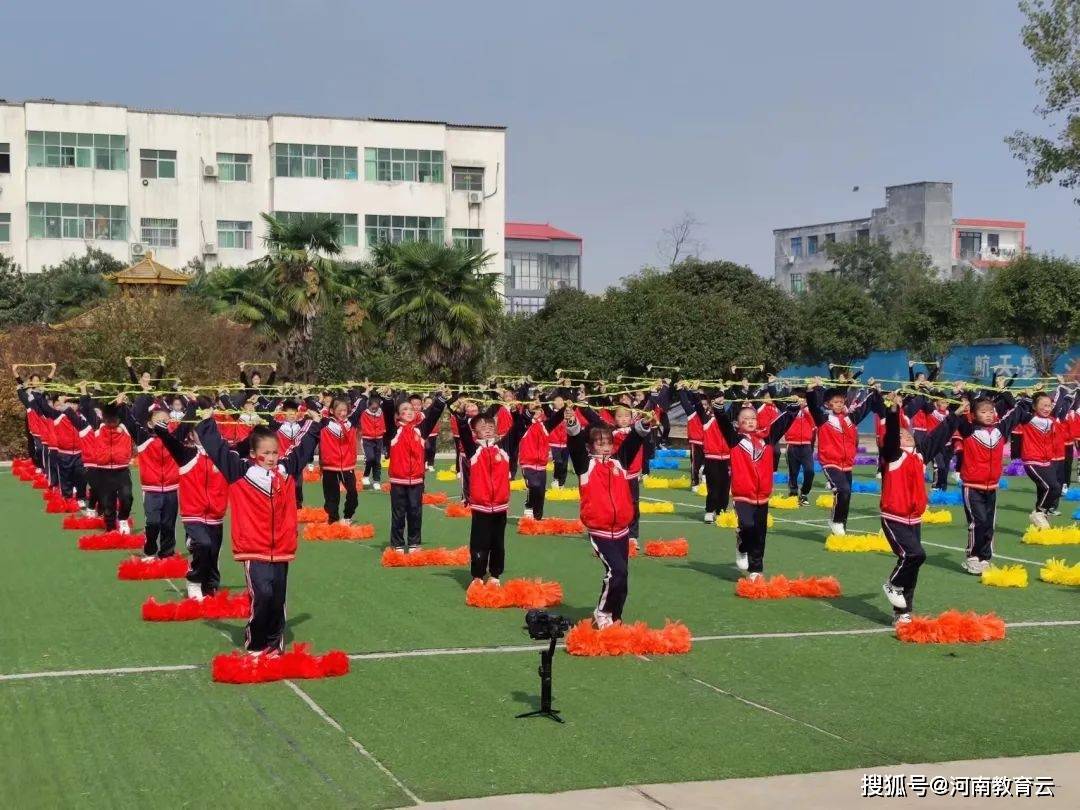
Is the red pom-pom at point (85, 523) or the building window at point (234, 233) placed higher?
the building window at point (234, 233)

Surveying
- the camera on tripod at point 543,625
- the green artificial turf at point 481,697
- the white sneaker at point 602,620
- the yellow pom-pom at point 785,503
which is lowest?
the green artificial turf at point 481,697

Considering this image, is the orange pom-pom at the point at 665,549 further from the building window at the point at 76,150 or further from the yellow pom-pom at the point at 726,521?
the building window at the point at 76,150

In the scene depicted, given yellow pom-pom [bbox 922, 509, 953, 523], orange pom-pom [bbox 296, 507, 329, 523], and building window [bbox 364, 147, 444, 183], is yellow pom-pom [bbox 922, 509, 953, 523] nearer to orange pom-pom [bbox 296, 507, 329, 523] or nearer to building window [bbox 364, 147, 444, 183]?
orange pom-pom [bbox 296, 507, 329, 523]

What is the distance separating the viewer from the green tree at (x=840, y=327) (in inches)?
2055

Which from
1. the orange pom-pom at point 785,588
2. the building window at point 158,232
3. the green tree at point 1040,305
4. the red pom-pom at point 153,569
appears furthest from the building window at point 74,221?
the orange pom-pom at point 785,588

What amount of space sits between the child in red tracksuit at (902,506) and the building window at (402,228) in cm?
5119

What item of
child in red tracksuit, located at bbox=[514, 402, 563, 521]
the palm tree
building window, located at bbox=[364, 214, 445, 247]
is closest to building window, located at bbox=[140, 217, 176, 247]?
building window, located at bbox=[364, 214, 445, 247]

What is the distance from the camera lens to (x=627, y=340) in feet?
140

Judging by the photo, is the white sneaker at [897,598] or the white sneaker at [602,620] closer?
the white sneaker at [602,620]

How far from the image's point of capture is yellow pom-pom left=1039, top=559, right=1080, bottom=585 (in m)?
14.7

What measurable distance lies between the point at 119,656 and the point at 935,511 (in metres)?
14.7

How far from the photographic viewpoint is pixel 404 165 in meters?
64.1

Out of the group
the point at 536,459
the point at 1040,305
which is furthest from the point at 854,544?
the point at 1040,305

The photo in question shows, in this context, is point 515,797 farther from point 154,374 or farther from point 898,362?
point 898,362
